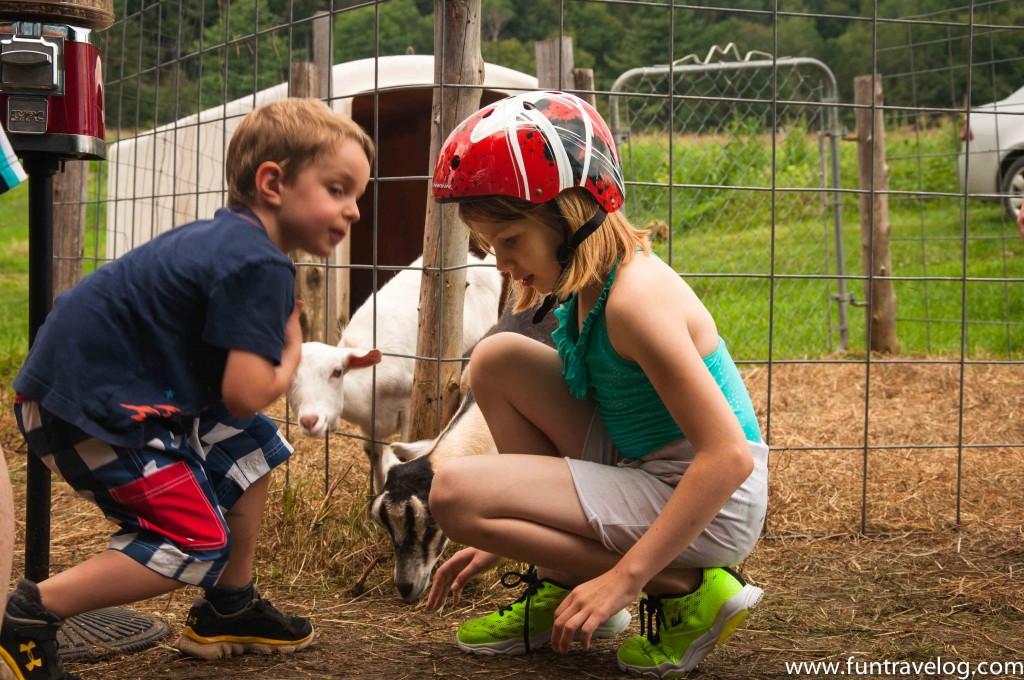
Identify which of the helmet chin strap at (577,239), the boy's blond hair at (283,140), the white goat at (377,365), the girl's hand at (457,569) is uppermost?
the boy's blond hair at (283,140)

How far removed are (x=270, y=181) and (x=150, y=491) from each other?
0.77 meters

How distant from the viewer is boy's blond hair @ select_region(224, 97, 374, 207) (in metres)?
2.42

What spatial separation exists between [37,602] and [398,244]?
7.42m

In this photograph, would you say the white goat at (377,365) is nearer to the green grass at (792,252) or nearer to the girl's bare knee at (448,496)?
the girl's bare knee at (448,496)

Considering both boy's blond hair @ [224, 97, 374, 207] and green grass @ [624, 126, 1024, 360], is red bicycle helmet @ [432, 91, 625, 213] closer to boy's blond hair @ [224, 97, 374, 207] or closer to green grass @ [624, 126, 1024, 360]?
boy's blond hair @ [224, 97, 374, 207]

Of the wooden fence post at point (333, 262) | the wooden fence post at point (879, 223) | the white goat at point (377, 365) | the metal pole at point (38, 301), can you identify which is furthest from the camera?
the wooden fence post at point (879, 223)

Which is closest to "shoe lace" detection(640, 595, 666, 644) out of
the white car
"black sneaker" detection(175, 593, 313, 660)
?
"black sneaker" detection(175, 593, 313, 660)

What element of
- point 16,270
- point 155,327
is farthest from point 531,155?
point 16,270

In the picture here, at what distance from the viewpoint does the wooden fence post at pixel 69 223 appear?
24.0 ft

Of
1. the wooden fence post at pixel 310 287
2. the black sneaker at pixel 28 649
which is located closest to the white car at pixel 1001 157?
the wooden fence post at pixel 310 287

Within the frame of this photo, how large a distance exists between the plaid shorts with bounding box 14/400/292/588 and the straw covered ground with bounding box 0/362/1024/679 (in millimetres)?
467

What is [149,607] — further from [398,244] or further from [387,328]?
[398,244]

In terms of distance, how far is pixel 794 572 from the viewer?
11.9 feet

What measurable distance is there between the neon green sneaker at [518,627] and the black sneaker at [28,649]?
1057 mm
